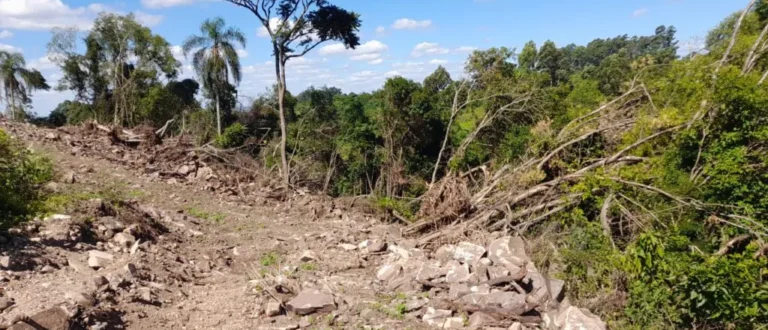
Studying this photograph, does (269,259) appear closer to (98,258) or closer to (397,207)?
(98,258)

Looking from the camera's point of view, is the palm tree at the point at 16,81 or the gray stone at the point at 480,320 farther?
the palm tree at the point at 16,81

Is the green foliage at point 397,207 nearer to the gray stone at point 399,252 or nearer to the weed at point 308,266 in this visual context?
the gray stone at point 399,252

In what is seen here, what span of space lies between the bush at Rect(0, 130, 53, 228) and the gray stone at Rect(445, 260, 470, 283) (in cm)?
457

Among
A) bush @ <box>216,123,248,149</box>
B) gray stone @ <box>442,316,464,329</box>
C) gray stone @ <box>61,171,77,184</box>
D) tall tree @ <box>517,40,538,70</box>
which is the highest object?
tall tree @ <box>517,40,538,70</box>

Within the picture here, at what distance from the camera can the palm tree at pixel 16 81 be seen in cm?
1906

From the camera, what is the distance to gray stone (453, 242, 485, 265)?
5461 mm

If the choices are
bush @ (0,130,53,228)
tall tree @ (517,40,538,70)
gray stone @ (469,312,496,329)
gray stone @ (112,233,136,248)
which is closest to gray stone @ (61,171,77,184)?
bush @ (0,130,53,228)

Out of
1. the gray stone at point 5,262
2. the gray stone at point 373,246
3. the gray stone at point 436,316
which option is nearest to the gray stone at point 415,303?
the gray stone at point 436,316

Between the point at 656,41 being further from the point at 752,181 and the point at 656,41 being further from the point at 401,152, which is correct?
the point at 752,181

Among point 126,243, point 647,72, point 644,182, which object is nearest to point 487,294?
point 644,182

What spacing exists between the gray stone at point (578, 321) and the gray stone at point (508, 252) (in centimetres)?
115

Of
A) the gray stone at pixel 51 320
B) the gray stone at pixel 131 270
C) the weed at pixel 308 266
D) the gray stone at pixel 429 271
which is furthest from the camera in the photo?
the weed at pixel 308 266

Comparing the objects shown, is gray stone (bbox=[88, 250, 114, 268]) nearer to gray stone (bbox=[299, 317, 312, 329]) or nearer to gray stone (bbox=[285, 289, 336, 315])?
gray stone (bbox=[285, 289, 336, 315])

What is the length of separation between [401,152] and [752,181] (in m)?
9.52
